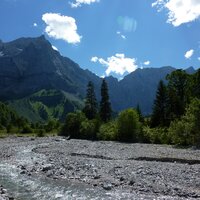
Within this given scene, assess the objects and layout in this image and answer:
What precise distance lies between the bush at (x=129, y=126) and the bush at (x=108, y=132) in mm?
2938

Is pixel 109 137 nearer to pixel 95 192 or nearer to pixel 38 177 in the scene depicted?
pixel 38 177

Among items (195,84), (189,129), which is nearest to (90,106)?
(195,84)

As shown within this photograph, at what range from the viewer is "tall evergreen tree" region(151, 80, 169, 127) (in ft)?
305

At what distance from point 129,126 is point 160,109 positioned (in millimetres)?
22686

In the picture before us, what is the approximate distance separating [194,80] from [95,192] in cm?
6679

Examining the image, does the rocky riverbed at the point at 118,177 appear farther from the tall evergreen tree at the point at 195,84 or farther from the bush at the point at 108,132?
the tall evergreen tree at the point at 195,84

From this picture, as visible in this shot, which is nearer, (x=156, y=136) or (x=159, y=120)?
(x=156, y=136)

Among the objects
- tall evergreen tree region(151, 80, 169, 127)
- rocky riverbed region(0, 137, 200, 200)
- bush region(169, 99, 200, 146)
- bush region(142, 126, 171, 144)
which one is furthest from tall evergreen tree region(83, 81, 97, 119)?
rocky riverbed region(0, 137, 200, 200)

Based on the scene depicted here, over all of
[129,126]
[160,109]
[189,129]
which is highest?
[160,109]

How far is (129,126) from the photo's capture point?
7544cm

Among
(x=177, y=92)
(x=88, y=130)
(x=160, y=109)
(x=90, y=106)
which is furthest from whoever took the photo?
(x=90, y=106)

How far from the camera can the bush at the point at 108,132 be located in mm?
79250

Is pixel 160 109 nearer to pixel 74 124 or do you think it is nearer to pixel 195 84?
pixel 195 84

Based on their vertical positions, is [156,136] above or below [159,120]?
below
